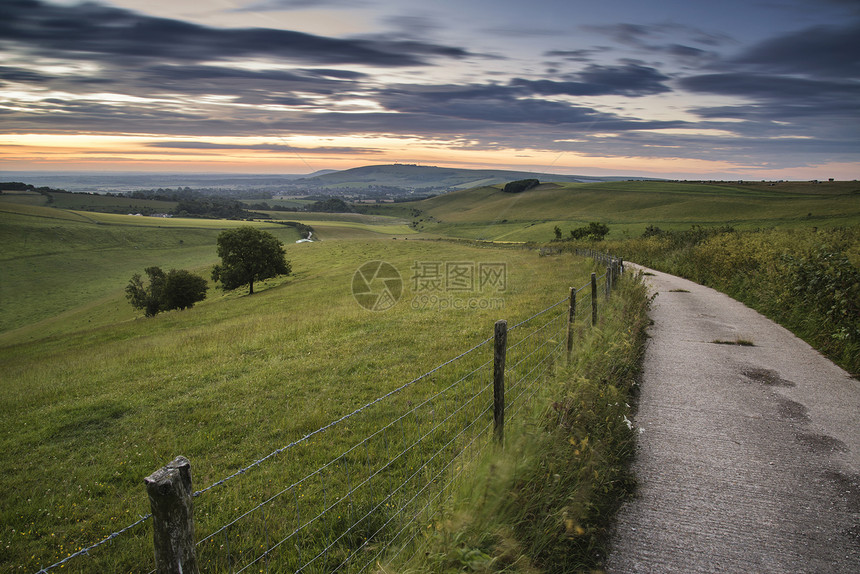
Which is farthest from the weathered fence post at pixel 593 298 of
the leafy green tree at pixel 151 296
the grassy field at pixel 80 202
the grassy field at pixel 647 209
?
the grassy field at pixel 80 202

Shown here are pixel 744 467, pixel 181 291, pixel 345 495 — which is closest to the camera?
pixel 345 495

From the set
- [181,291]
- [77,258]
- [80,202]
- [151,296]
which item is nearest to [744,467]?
[181,291]

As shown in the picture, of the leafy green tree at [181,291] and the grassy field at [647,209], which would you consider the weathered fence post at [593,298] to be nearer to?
the leafy green tree at [181,291]

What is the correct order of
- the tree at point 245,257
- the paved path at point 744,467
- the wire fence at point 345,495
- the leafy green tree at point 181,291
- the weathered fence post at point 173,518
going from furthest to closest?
1. the tree at point 245,257
2. the leafy green tree at point 181,291
3. the wire fence at point 345,495
4. the paved path at point 744,467
5. the weathered fence post at point 173,518

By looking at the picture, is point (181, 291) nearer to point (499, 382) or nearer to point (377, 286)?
point (377, 286)

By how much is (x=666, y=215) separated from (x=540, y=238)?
104 ft

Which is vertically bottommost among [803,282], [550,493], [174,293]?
[174,293]

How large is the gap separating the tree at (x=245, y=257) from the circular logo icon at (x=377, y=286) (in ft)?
36.9

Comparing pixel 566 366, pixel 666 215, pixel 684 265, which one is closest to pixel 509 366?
pixel 566 366

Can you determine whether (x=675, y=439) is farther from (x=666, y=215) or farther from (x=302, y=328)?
(x=666, y=215)

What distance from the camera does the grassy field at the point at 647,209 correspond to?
262ft

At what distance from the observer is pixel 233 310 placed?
2941 centimetres

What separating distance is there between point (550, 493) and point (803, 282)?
13.0 metres

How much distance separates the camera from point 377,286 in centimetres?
3516
